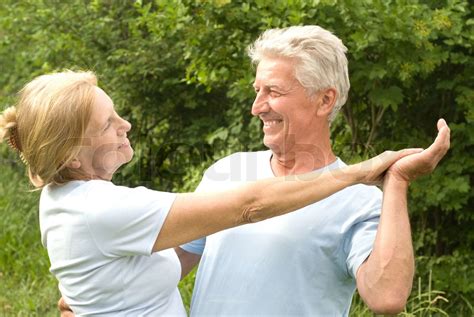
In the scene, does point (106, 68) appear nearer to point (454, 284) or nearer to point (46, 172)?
point (454, 284)

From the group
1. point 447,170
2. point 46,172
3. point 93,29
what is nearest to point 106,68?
point 93,29

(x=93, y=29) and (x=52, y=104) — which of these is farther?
(x=93, y=29)

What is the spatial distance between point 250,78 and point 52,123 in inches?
130

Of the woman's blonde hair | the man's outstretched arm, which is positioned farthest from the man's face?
the woman's blonde hair

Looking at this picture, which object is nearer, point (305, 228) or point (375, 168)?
point (375, 168)

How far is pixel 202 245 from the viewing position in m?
3.16

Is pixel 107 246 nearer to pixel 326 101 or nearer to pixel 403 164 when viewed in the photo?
pixel 403 164

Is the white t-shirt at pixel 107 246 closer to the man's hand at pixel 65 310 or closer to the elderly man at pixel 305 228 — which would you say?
the man's hand at pixel 65 310

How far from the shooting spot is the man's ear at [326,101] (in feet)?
10.2

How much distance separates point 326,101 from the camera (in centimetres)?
313

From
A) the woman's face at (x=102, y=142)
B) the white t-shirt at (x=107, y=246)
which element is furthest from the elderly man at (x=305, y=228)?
the woman's face at (x=102, y=142)

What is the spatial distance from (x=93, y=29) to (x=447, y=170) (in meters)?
3.64

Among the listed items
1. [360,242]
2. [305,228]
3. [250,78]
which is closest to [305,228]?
[305,228]

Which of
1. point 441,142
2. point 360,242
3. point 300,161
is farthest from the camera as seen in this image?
point 300,161
